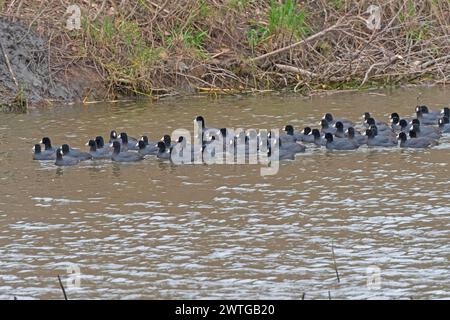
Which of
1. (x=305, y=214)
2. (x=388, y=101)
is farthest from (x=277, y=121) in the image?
(x=305, y=214)

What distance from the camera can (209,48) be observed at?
20000 mm

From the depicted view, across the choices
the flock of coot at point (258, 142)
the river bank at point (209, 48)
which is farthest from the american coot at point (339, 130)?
the river bank at point (209, 48)

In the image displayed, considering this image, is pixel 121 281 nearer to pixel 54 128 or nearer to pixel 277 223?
pixel 277 223

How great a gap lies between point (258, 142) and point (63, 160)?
2318mm

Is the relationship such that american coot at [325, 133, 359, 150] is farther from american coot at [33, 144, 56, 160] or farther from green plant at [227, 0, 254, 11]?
green plant at [227, 0, 254, 11]

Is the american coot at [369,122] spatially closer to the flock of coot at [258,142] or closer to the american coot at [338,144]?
the flock of coot at [258,142]

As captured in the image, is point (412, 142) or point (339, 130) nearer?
point (412, 142)

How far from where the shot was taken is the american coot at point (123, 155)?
13.9 meters

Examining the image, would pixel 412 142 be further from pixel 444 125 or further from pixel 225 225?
pixel 225 225

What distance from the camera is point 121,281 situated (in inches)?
367

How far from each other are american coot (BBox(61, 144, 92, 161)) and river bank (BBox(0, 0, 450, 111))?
3.95m

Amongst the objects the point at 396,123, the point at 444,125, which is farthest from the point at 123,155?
the point at 444,125

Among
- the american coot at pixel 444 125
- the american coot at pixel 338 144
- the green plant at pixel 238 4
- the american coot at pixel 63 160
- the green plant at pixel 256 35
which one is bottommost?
the american coot at pixel 63 160

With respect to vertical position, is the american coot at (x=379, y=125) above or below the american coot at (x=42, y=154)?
above
